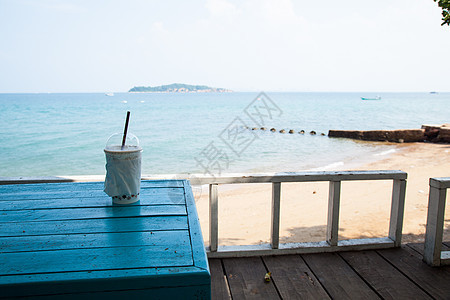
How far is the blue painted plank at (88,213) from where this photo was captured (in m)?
1.37

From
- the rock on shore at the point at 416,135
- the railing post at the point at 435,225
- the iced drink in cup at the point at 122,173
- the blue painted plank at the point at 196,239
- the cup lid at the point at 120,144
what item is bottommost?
the rock on shore at the point at 416,135

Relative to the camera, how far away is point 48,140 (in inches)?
797

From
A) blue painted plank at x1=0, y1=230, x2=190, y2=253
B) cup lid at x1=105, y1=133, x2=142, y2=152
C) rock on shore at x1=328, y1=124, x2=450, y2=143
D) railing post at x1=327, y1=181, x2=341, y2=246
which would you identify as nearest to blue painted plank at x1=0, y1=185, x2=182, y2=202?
cup lid at x1=105, y1=133, x2=142, y2=152

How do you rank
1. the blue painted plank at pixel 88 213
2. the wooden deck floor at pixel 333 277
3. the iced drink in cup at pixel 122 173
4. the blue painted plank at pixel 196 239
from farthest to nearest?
the wooden deck floor at pixel 333 277, the iced drink in cup at pixel 122 173, the blue painted plank at pixel 88 213, the blue painted plank at pixel 196 239

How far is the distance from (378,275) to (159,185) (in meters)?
1.55

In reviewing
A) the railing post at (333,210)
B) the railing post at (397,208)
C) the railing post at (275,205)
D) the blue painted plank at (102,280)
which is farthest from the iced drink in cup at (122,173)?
the railing post at (397,208)

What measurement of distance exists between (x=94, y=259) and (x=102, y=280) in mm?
127

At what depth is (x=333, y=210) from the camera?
2500mm

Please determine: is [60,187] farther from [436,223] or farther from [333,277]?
[436,223]

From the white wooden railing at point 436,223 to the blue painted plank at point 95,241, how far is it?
1.94 metres

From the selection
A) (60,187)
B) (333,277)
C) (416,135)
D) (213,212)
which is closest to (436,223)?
(333,277)

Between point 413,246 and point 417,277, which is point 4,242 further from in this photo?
point 413,246

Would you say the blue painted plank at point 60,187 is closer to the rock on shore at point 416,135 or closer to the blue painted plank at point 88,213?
the blue painted plank at point 88,213

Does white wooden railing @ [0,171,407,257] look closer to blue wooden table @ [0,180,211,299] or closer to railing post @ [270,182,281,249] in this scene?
railing post @ [270,182,281,249]
